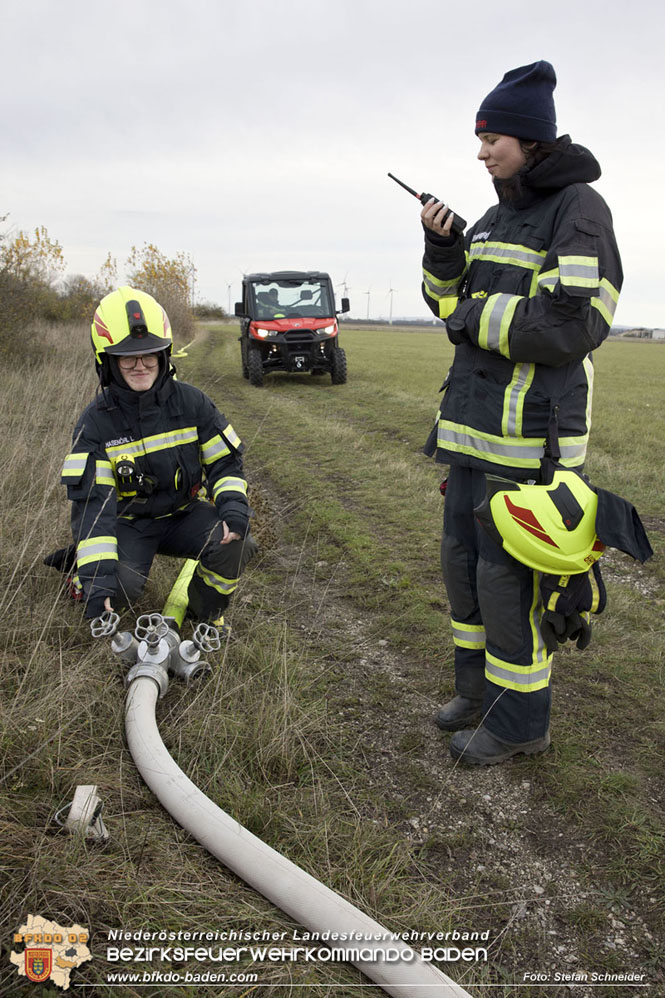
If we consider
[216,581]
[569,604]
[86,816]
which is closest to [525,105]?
[569,604]

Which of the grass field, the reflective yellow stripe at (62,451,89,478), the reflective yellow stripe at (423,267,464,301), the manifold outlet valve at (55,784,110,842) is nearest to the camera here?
the grass field

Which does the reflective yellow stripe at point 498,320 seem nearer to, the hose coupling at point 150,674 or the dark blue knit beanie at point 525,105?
the dark blue knit beanie at point 525,105

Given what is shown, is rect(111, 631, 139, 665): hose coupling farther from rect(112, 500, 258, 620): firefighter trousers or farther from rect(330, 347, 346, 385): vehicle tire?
rect(330, 347, 346, 385): vehicle tire

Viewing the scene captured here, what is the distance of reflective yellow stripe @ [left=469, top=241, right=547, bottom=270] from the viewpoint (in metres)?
2.38

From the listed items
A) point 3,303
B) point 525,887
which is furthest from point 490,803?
point 3,303

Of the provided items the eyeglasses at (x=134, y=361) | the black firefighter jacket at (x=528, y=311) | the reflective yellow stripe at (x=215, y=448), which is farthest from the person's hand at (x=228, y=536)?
the black firefighter jacket at (x=528, y=311)

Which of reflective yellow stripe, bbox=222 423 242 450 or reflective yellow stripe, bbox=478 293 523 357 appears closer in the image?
reflective yellow stripe, bbox=478 293 523 357

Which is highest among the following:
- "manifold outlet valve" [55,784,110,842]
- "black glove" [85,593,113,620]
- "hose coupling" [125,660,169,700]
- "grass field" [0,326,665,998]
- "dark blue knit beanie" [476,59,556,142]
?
"dark blue knit beanie" [476,59,556,142]

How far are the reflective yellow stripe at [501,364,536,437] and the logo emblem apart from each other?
202cm

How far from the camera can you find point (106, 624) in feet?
9.18

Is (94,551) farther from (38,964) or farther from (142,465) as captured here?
(38,964)

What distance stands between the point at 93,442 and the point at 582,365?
2123mm

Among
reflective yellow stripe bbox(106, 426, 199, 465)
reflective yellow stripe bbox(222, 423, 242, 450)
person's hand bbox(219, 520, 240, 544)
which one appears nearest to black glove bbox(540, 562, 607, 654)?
person's hand bbox(219, 520, 240, 544)

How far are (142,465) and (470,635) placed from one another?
5.56 feet
